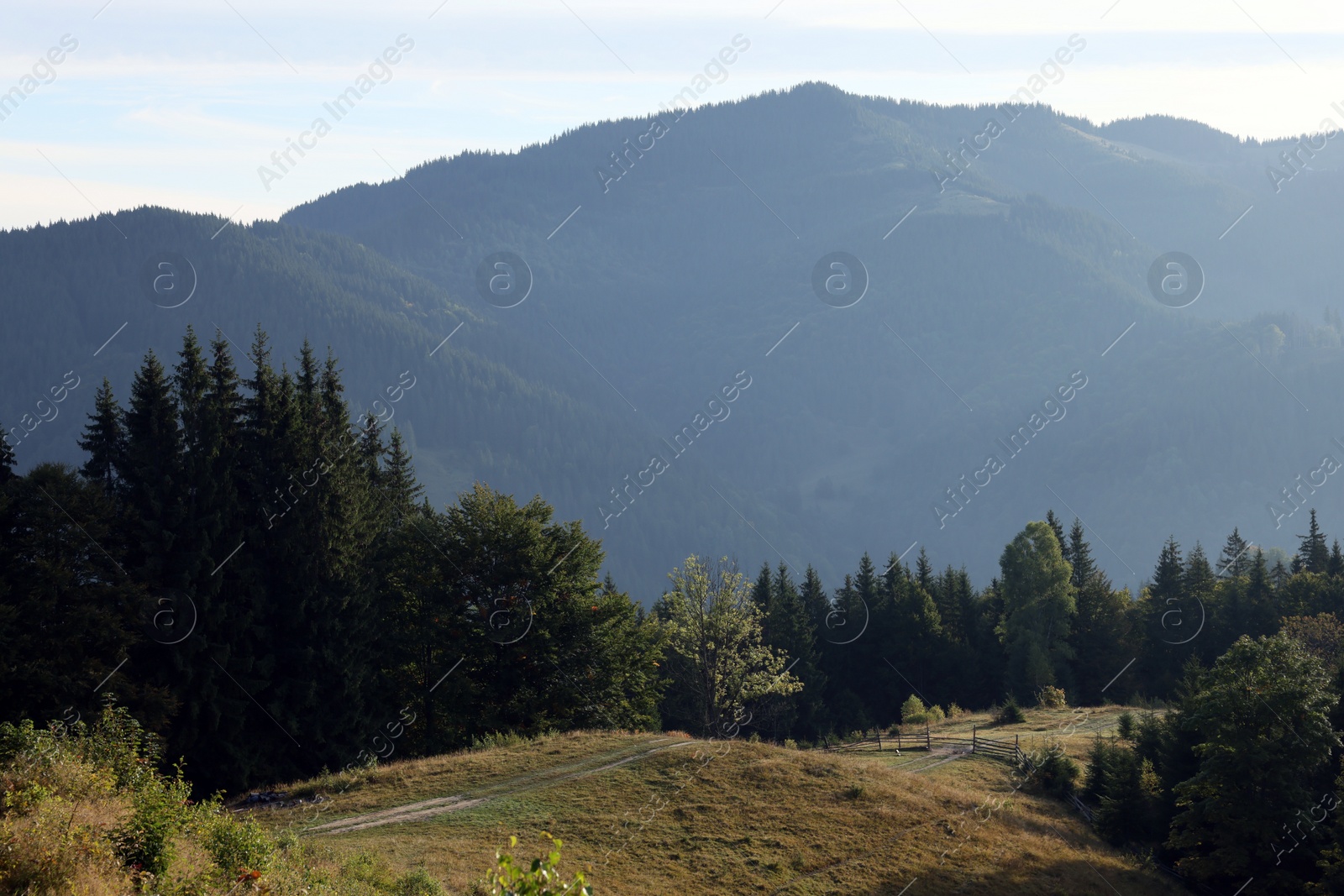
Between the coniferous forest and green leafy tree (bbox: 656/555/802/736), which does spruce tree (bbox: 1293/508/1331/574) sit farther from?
green leafy tree (bbox: 656/555/802/736)

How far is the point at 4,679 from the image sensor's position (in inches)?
1238

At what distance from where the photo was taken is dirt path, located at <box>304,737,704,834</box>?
27.4 metres

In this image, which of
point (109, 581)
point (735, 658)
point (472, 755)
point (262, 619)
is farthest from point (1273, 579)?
point (109, 581)

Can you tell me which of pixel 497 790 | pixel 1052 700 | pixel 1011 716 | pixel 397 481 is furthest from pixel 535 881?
pixel 1052 700

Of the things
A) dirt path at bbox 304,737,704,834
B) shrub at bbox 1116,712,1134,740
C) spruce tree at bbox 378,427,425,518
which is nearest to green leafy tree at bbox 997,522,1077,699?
shrub at bbox 1116,712,1134,740

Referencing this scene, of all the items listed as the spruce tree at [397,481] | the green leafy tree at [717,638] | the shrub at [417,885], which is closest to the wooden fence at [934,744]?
the green leafy tree at [717,638]

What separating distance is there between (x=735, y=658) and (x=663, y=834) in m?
26.0

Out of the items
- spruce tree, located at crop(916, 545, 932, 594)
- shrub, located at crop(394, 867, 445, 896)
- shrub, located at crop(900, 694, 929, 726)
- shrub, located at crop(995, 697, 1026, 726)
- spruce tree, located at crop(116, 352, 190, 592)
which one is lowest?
shrub, located at crop(900, 694, 929, 726)

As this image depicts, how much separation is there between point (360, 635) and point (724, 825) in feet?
70.2

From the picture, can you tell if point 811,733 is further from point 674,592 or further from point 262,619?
point 262,619

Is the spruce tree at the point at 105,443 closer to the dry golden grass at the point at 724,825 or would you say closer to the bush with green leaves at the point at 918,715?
the dry golden grass at the point at 724,825

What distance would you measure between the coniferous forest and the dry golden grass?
525cm

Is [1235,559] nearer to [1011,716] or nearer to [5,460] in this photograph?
[1011,716]

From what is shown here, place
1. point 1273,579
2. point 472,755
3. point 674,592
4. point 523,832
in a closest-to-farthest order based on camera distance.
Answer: point 523,832 → point 472,755 → point 674,592 → point 1273,579
